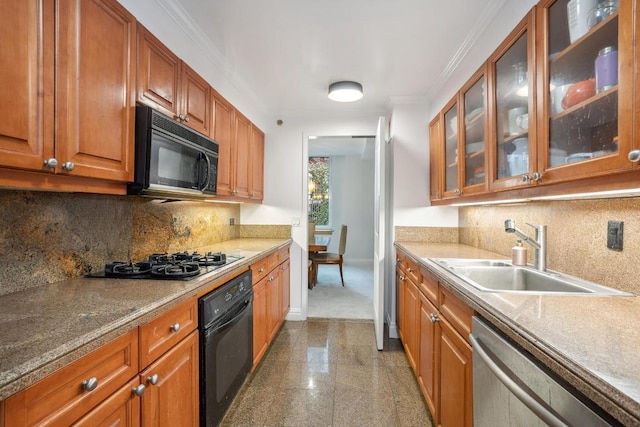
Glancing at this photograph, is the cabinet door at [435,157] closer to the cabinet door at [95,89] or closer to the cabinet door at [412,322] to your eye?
the cabinet door at [412,322]

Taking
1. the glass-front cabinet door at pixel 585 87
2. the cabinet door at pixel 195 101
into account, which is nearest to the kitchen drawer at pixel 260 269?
the cabinet door at pixel 195 101

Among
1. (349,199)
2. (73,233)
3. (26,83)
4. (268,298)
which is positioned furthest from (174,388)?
(349,199)

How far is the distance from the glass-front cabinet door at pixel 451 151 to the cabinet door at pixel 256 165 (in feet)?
5.89

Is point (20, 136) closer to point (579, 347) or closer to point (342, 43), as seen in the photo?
point (579, 347)

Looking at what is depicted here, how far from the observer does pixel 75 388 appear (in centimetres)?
78

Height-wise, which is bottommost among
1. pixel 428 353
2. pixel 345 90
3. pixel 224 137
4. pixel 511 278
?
pixel 428 353

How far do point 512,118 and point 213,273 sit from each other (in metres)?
1.67

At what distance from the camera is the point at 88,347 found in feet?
2.56

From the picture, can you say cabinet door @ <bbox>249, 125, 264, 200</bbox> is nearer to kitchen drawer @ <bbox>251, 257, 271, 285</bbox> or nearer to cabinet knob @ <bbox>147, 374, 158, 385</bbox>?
kitchen drawer @ <bbox>251, 257, 271, 285</bbox>

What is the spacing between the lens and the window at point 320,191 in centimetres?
724

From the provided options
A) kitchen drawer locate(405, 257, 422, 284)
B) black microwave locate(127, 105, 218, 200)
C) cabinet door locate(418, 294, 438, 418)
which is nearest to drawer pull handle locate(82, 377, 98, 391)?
black microwave locate(127, 105, 218, 200)

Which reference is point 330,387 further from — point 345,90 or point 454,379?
point 345,90

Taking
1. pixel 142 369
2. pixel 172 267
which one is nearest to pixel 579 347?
pixel 142 369

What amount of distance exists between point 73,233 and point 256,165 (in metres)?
1.92
